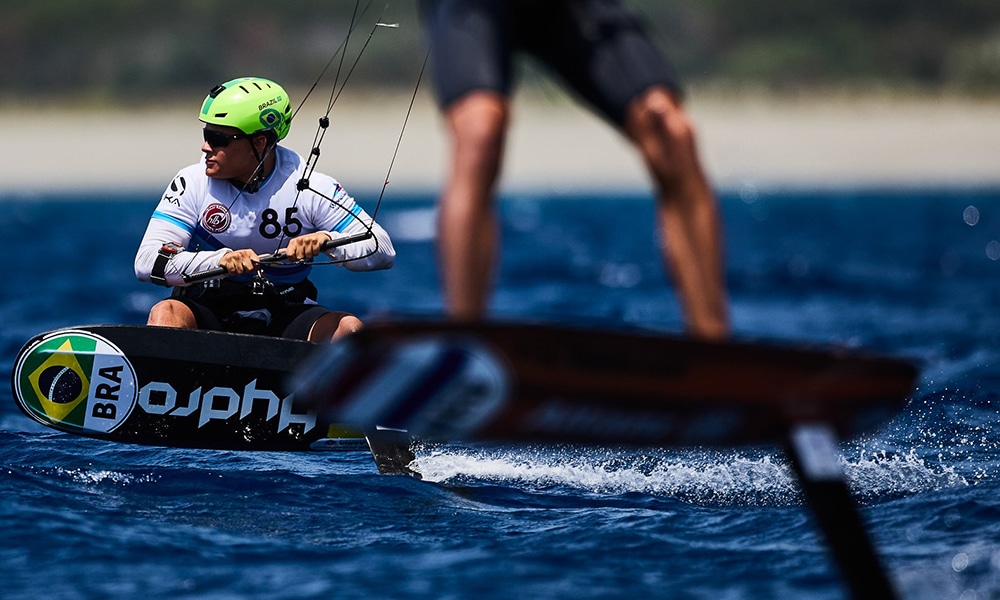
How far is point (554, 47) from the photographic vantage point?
13.9 ft

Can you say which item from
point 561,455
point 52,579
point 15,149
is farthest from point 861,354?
point 15,149

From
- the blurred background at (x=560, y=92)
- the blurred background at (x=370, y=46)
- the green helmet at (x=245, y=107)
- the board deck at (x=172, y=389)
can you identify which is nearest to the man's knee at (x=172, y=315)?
the board deck at (x=172, y=389)

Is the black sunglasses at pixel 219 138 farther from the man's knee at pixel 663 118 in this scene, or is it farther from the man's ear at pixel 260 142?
the man's knee at pixel 663 118

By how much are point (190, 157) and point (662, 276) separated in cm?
3563

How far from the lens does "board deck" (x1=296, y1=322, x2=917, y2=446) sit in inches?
141

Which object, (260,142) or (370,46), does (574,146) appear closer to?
(370,46)

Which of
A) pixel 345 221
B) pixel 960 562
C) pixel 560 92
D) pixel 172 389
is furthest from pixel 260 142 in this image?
pixel 560 92

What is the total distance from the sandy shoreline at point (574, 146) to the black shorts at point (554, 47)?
4156cm

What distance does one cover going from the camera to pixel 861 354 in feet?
12.3

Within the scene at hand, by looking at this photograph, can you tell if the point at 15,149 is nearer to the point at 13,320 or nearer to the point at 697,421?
the point at 13,320

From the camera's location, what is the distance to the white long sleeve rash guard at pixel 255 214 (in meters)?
6.55

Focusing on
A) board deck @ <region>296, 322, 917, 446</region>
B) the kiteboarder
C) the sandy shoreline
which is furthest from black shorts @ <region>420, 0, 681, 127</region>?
the sandy shoreline

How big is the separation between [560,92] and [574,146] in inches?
80.5

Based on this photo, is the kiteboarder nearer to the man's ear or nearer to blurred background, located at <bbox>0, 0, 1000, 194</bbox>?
the man's ear
